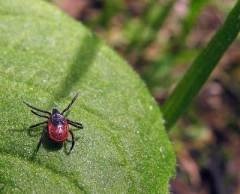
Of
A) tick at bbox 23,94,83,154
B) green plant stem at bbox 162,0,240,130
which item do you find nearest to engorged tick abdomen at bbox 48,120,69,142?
tick at bbox 23,94,83,154

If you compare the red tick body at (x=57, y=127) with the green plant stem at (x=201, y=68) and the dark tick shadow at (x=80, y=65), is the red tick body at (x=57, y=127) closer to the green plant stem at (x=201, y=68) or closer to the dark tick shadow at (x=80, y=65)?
the dark tick shadow at (x=80, y=65)

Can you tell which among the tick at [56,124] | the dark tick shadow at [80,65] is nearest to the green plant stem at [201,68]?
the dark tick shadow at [80,65]

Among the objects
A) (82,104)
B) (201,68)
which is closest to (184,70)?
(201,68)

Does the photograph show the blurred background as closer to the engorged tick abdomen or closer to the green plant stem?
the green plant stem

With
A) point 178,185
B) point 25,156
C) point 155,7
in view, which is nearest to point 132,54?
point 155,7

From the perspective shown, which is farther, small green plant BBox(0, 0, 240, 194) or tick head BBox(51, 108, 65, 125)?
tick head BBox(51, 108, 65, 125)
